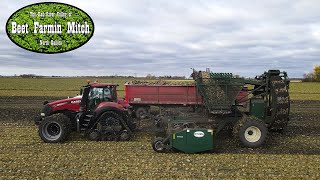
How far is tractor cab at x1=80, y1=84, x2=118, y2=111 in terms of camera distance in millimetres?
12805

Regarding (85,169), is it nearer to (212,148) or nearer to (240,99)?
(212,148)

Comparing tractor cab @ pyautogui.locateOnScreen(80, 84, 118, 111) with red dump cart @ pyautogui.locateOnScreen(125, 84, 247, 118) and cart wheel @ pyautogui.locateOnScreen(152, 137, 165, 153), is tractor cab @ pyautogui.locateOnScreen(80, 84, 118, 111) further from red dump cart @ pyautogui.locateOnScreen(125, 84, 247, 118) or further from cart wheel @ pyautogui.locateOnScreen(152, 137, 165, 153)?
red dump cart @ pyautogui.locateOnScreen(125, 84, 247, 118)

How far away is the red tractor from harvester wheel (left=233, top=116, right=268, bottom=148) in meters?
3.90

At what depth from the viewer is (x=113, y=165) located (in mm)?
9133

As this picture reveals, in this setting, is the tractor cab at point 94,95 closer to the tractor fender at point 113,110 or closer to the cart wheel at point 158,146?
the tractor fender at point 113,110

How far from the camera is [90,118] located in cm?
1245

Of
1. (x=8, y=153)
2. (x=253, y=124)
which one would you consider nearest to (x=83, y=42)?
(x=8, y=153)

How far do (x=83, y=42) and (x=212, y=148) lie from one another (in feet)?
21.4

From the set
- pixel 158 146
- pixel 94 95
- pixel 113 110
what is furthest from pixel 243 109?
pixel 94 95

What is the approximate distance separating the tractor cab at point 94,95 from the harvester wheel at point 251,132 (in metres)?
4.94

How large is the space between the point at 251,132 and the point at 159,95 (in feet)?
25.0

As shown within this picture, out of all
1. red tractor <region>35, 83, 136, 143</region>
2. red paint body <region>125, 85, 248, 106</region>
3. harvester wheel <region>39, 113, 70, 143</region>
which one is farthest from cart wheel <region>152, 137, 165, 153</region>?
red paint body <region>125, 85, 248, 106</region>

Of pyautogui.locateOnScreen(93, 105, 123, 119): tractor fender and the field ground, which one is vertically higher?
pyautogui.locateOnScreen(93, 105, 123, 119): tractor fender

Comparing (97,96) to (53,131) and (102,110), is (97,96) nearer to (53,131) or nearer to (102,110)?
(102,110)
